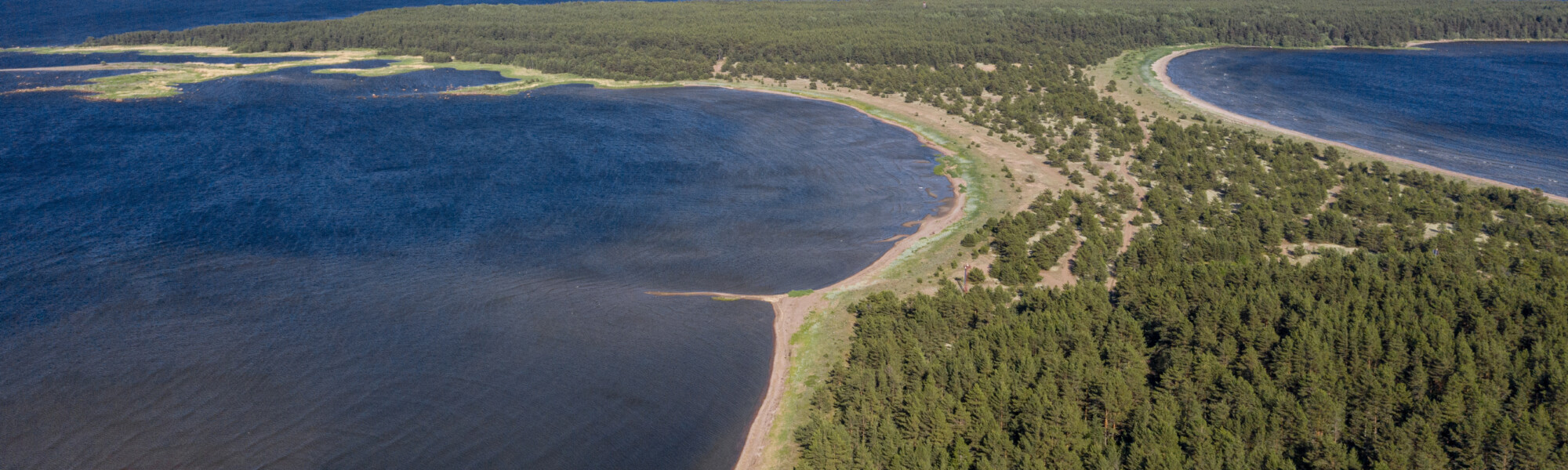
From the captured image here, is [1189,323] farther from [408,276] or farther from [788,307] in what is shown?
[408,276]

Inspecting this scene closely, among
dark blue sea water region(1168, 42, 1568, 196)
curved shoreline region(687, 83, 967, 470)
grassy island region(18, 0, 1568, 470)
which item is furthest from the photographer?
dark blue sea water region(1168, 42, 1568, 196)

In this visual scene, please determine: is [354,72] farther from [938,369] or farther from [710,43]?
[938,369]

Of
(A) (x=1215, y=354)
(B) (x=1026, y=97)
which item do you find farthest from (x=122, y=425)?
(B) (x=1026, y=97)

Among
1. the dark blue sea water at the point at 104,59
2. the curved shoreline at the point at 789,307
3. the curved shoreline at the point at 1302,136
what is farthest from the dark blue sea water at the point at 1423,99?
the dark blue sea water at the point at 104,59

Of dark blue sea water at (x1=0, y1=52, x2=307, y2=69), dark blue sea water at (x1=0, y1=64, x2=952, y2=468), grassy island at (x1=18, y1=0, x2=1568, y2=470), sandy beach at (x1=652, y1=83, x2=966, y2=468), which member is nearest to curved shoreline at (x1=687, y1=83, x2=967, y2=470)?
sandy beach at (x1=652, y1=83, x2=966, y2=468)

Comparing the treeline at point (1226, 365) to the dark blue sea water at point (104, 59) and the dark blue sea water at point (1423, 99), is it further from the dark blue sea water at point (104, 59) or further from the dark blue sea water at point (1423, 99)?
the dark blue sea water at point (104, 59)

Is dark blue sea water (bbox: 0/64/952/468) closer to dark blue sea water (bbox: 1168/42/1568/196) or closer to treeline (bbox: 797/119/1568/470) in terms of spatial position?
treeline (bbox: 797/119/1568/470)
